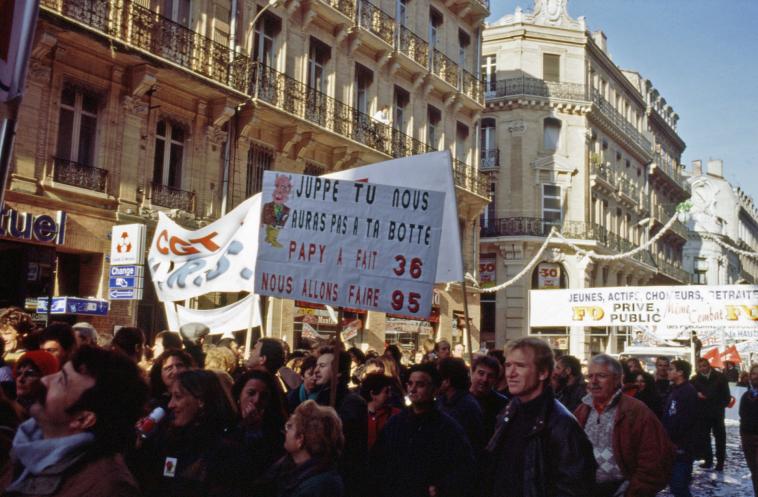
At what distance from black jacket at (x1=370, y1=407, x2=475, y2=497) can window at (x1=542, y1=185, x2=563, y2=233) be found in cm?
3335

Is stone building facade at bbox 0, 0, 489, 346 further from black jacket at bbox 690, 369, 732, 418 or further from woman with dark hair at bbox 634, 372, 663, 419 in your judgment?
black jacket at bbox 690, 369, 732, 418

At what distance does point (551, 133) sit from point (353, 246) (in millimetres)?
33129

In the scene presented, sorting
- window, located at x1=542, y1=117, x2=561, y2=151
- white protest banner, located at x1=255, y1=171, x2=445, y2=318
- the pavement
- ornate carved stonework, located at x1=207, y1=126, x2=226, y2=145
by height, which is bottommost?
the pavement

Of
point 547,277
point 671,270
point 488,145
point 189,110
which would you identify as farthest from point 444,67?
point 671,270

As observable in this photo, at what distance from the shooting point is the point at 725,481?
1300 cm

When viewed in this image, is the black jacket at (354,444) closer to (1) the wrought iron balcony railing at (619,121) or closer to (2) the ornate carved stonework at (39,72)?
(2) the ornate carved stonework at (39,72)

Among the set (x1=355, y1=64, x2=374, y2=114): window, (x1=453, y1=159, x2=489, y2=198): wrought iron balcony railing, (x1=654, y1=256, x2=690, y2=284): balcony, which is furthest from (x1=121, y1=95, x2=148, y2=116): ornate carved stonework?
(x1=654, y1=256, x2=690, y2=284): balcony

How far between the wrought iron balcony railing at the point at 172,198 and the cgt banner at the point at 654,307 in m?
9.65

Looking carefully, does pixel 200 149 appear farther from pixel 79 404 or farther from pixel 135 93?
pixel 79 404

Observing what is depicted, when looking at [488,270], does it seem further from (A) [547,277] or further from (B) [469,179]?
(B) [469,179]

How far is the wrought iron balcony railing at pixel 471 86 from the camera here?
28547 millimetres

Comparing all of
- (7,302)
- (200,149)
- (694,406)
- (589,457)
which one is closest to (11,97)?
(589,457)

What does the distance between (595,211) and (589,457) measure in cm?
3719

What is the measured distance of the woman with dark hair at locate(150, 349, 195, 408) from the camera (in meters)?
5.71
